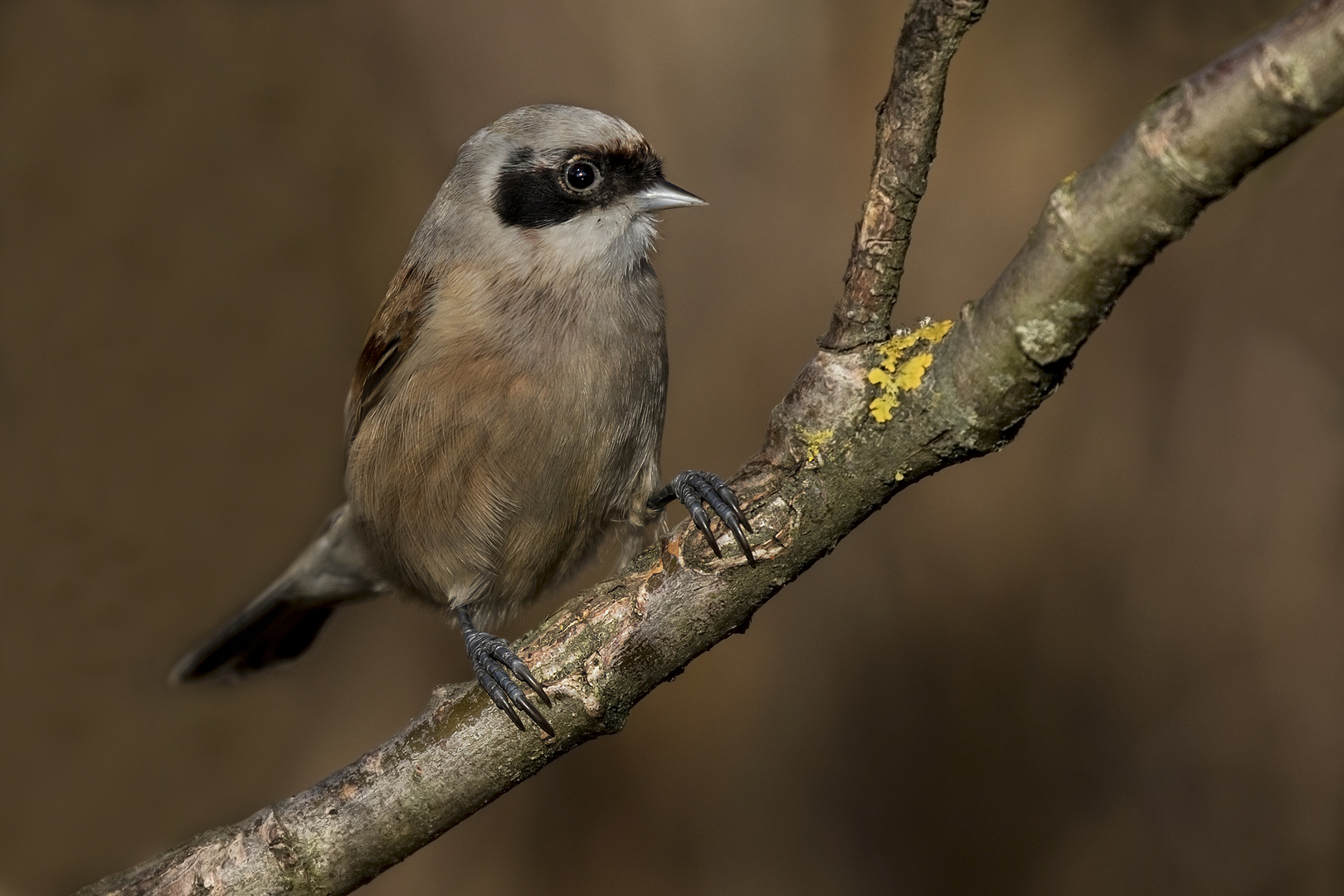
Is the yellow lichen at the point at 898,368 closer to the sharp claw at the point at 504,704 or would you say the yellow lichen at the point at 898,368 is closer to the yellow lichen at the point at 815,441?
the yellow lichen at the point at 815,441

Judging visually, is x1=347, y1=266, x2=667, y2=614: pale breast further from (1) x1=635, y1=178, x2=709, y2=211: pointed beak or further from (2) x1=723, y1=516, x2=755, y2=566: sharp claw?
(2) x1=723, y1=516, x2=755, y2=566: sharp claw

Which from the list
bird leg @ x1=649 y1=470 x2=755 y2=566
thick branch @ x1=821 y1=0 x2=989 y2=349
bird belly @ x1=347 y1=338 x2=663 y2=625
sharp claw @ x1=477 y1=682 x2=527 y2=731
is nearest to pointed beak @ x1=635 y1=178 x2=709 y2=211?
bird belly @ x1=347 y1=338 x2=663 y2=625

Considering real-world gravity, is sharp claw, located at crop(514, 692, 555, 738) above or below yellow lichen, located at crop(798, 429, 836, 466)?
below

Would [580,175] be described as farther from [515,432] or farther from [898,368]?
[898,368]

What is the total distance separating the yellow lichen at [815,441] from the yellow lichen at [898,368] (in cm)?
10

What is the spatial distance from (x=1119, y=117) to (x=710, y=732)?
292 cm

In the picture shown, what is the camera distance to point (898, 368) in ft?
6.23

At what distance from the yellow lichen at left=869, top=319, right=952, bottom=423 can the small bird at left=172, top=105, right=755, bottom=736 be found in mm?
899

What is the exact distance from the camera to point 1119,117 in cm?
423

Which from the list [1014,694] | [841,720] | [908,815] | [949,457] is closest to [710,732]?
[841,720]

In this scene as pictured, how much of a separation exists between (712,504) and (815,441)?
0.42 meters

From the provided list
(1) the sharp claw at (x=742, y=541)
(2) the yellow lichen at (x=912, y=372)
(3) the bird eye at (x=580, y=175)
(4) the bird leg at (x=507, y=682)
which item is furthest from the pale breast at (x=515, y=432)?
(2) the yellow lichen at (x=912, y=372)

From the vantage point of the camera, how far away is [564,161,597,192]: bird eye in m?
3.18

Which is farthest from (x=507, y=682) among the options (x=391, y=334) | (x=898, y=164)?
(x=391, y=334)
